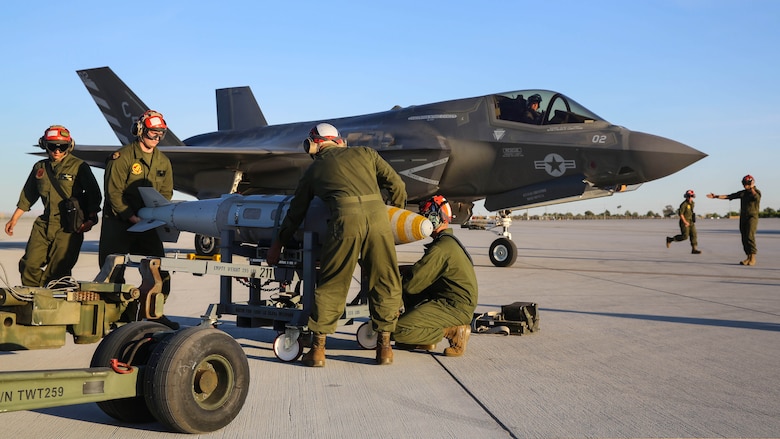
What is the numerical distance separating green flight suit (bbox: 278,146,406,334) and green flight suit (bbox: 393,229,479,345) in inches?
13.3

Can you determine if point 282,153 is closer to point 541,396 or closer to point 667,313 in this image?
point 667,313

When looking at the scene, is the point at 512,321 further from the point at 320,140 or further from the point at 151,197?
the point at 151,197

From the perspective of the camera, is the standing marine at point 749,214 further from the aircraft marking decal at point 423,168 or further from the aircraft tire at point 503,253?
the aircraft marking decal at point 423,168

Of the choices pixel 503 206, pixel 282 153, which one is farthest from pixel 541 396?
pixel 282 153

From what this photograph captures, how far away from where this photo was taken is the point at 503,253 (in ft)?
46.6

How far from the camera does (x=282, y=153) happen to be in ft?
51.3

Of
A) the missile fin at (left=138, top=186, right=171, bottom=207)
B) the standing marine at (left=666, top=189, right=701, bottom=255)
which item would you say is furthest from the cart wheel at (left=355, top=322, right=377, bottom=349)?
the standing marine at (left=666, top=189, right=701, bottom=255)

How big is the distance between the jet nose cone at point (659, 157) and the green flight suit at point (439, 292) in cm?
749

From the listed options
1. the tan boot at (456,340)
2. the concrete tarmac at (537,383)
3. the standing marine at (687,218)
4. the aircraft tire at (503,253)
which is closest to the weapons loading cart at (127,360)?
the concrete tarmac at (537,383)

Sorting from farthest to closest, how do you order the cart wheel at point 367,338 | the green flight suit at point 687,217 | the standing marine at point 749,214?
the green flight suit at point 687,217 → the standing marine at point 749,214 → the cart wheel at point 367,338

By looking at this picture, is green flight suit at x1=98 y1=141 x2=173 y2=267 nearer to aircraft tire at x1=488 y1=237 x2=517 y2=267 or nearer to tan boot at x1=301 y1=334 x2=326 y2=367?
tan boot at x1=301 y1=334 x2=326 y2=367

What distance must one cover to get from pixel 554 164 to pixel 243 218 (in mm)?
8129

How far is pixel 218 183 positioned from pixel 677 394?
13564mm

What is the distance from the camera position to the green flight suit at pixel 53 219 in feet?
21.8
